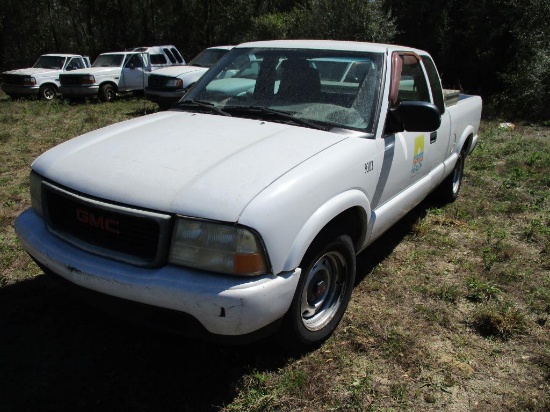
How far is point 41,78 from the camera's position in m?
15.4

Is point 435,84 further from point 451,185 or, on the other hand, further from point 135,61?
point 135,61

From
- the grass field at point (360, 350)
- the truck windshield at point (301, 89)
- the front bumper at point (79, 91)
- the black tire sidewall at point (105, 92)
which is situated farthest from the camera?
the black tire sidewall at point (105, 92)

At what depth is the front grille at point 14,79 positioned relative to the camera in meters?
15.2

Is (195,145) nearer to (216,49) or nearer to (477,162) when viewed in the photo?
(477,162)

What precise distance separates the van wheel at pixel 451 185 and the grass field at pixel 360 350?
0.95m

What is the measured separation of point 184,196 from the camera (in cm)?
223

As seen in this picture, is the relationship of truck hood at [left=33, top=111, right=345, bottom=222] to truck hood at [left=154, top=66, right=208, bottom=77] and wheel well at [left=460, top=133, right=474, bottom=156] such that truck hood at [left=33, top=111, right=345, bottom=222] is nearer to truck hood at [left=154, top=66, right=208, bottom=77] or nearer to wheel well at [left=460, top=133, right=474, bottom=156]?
wheel well at [left=460, top=133, right=474, bottom=156]

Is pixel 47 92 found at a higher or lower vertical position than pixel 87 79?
lower

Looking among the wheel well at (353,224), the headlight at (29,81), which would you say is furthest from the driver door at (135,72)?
the wheel well at (353,224)

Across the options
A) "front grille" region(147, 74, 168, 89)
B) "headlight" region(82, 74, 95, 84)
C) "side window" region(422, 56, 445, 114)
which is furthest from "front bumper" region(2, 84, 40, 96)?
"side window" region(422, 56, 445, 114)

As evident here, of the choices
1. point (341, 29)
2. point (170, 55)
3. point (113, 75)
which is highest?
point (341, 29)

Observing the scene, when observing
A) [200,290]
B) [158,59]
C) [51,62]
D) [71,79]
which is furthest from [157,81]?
[200,290]

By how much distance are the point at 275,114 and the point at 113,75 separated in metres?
13.5

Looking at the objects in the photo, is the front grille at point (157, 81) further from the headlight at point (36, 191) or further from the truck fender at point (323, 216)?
the truck fender at point (323, 216)
